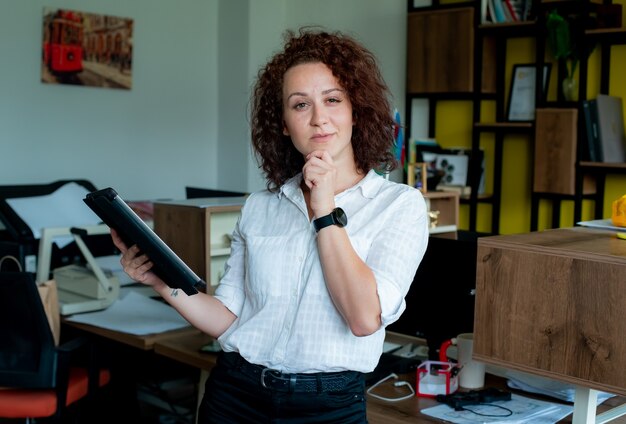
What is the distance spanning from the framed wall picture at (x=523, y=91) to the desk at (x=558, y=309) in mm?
3360

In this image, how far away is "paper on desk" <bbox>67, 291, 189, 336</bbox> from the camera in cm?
302

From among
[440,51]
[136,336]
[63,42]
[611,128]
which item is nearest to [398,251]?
[136,336]

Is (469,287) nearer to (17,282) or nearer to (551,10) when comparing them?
(17,282)

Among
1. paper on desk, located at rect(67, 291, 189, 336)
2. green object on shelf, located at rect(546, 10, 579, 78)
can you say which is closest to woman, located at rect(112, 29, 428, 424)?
paper on desk, located at rect(67, 291, 189, 336)

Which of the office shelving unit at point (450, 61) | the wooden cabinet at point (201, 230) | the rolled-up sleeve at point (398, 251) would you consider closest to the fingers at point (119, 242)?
the rolled-up sleeve at point (398, 251)

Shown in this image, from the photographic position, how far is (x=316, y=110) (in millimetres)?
1582

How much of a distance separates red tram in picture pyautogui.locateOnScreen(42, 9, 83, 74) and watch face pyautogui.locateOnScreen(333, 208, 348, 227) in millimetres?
4271

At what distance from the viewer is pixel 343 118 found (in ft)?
5.24

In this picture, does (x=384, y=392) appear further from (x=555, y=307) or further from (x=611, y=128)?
(x=611, y=128)

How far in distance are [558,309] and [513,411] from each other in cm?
51

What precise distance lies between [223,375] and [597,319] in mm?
719

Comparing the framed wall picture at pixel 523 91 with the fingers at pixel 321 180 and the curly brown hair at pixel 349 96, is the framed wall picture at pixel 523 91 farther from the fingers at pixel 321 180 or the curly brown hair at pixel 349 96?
the fingers at pixel 321 180

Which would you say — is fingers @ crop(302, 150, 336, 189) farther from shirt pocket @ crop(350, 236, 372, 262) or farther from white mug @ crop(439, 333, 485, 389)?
white mug @ crop(439, 333, 485, 389)

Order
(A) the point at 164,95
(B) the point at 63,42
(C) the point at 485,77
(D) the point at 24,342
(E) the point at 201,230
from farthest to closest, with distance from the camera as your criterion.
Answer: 1. (A) the point at 164,95
2. (B) the point at 63,42
3. (C) the point at 485,77
4. (D) the point at 24,342
5. (E) the point at 201,230
